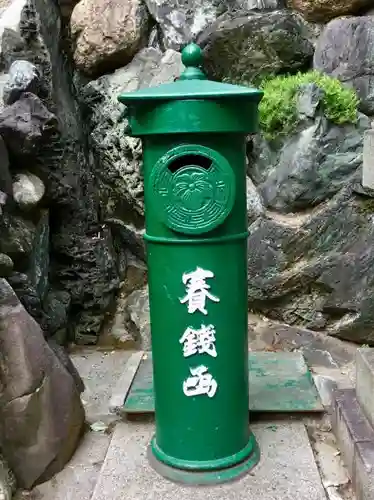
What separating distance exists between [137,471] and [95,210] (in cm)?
286

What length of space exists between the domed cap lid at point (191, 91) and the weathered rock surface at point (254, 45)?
263 cm

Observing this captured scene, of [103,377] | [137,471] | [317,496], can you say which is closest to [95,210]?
[103,377]

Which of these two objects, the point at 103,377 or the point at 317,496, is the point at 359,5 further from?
the point at 317,496

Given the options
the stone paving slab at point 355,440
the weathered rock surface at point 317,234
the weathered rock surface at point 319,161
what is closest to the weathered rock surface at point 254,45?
the weathered rock surface at point 317,234

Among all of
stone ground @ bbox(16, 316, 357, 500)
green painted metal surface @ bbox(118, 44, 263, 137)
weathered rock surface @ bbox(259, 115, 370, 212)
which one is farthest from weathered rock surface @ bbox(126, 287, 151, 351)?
green painted metal surface @ bbox(118, 44, 263, 137)

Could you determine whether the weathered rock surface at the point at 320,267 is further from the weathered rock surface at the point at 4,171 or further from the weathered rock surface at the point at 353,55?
the weathered rock surface at the point at 4,171

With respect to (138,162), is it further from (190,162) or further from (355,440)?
(355,440)

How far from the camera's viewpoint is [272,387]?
349 cm

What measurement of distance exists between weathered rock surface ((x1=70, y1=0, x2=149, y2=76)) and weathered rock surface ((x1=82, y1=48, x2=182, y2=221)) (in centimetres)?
14

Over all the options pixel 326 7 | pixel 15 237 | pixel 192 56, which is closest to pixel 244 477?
pixel 192 56

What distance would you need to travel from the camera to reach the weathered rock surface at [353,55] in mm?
4793

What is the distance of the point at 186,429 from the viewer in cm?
263

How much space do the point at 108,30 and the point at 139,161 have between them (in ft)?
4.27

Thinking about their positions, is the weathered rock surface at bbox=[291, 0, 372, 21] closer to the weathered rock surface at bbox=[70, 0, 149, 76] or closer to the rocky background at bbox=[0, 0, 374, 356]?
the rocky background at bbox=[0, 0, 374, 356]
